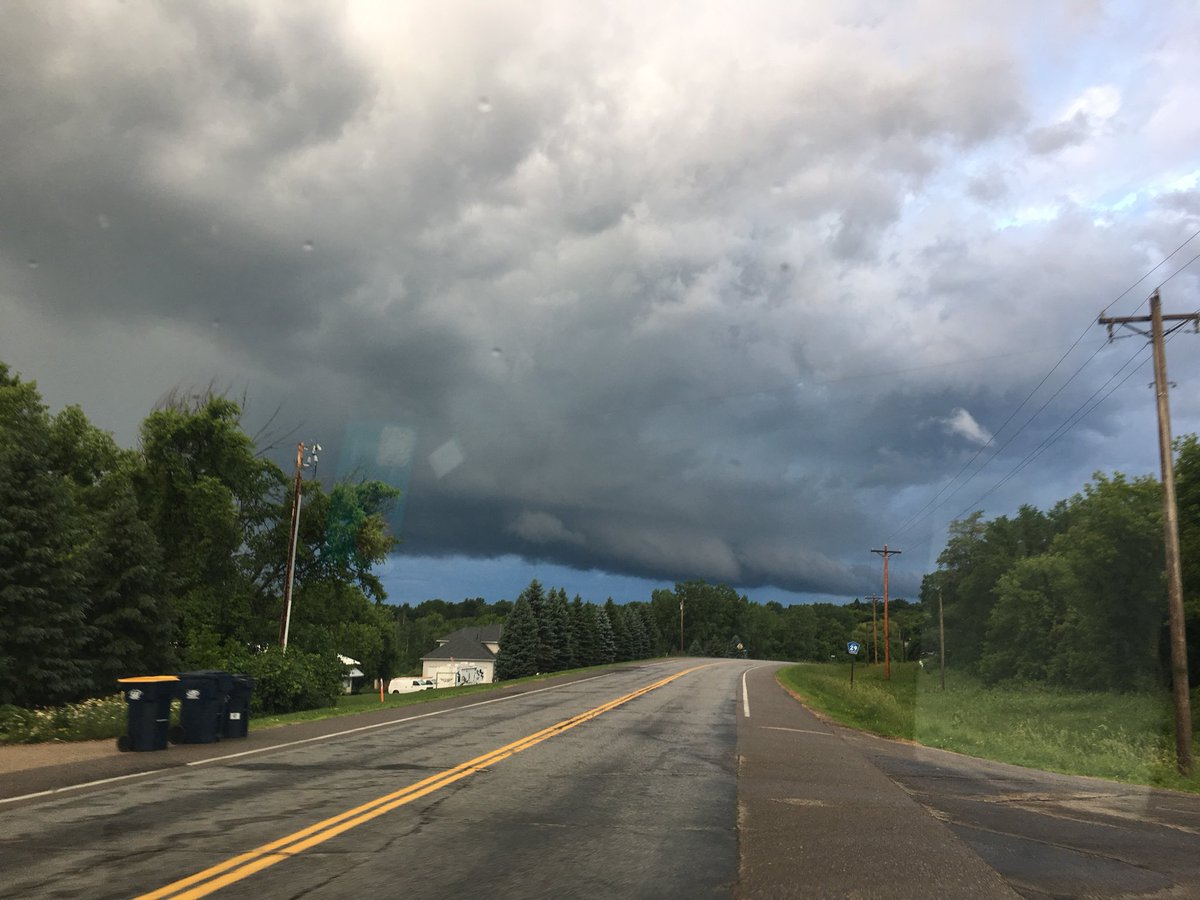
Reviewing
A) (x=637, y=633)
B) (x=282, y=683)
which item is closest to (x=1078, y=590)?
(x=282, y=683)

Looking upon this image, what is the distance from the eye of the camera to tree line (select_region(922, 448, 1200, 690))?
39.2 meters

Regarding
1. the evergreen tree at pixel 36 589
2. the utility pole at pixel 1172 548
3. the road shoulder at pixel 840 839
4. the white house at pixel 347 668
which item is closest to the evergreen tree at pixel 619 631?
the white house at pixel 347 668

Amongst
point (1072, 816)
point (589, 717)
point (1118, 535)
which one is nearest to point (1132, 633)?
point (1118, 535)

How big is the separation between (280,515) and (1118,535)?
134 feet

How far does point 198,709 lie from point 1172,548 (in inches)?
709

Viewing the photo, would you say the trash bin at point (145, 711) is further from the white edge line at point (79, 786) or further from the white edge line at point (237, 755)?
the white edge line at point (79, 786)

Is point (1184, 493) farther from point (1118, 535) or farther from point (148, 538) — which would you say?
point (148, 538)

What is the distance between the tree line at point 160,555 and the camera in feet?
87.9

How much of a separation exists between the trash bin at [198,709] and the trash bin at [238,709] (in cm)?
64

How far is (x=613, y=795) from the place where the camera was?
10156 millimetres

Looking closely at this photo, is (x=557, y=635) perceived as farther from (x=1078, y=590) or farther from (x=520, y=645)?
(x=1078, y=590)

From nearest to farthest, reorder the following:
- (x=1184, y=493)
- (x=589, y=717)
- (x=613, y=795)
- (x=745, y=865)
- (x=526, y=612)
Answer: (x=745, y=865), (x=613, y=795), (x=589, y=717), (x=1184, y=493), (x=526, y=612)

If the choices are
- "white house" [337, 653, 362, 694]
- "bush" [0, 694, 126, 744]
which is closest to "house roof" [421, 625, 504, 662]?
"white house" [337, 653, 362, 694]

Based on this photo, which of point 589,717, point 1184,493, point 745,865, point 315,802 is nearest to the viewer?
point 745,865
